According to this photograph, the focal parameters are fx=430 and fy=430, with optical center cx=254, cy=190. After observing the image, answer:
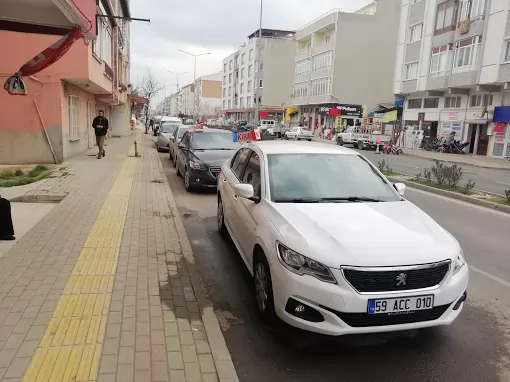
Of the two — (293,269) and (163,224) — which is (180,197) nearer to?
(163,224)

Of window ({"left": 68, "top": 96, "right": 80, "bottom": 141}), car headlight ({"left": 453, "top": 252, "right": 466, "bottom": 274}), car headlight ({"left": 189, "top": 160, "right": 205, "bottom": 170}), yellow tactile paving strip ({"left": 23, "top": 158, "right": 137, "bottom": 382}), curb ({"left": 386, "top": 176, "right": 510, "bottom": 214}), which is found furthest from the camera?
window ({"left": 68, "top": 96, "right": 80, "bottom": 141})

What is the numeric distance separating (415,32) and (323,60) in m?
20.1

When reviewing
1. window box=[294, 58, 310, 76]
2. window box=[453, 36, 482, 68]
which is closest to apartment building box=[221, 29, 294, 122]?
window box=[294, 58, 310, 76]

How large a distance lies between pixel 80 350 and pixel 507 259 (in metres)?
5.73

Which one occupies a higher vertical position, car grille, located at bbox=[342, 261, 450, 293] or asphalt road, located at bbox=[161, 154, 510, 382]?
car grille, located at bbox=[342, 261, 450, 293]

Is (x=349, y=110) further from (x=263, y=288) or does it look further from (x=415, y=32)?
(x=263, y=288)

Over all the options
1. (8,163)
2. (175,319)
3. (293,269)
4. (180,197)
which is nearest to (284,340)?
(293,269)

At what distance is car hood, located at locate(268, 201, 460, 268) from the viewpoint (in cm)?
327

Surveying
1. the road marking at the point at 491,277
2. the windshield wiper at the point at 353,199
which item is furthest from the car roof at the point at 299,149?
the road marking at the point at 491,277

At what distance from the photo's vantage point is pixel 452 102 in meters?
33.9

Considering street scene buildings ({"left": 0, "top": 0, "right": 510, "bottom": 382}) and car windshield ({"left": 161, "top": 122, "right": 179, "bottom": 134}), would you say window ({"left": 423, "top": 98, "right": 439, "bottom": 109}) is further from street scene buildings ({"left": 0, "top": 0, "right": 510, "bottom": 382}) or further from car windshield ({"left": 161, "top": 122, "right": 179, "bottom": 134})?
street scene buildings ({"left": 0, "top": 0, "right": 510, "bottom": 382})

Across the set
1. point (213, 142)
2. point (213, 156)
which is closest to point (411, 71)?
point (213, 142)

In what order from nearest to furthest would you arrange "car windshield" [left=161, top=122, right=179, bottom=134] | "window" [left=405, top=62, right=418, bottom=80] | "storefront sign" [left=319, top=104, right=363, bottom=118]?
"car windshield" [left=161, top=122, right=179, bottom=134] < "window" [left=405, top=62, right=418, bottom=80] < "storefront sign" [left=319, top=104, right=363, bottom=118]

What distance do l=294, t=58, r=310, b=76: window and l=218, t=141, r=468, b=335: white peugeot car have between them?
197 feet
